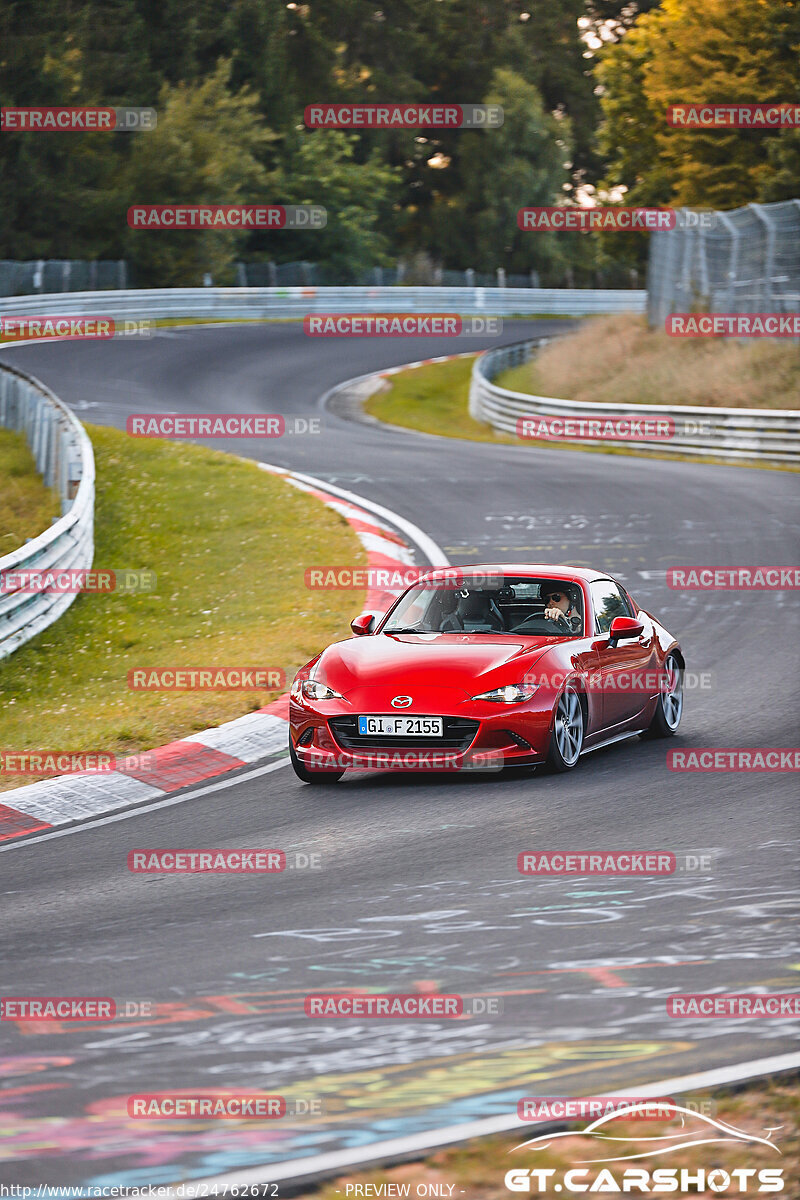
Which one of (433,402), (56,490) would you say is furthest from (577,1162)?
(433,402)

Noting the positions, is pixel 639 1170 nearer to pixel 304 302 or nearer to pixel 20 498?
pixel 20 498

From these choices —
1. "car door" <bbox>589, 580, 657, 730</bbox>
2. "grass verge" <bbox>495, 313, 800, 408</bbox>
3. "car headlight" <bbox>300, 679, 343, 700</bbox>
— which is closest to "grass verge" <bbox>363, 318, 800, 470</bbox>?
"grass verge" <bbox>495, 313, 800, 408</bbox>

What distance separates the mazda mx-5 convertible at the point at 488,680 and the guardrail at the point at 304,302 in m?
35.8

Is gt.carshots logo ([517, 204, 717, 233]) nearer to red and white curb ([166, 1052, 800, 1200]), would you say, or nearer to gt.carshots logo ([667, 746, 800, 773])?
gt.carshots logo ([667, 746, 800, 773])

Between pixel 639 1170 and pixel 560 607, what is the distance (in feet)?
21.0

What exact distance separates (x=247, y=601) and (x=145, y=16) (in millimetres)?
55080

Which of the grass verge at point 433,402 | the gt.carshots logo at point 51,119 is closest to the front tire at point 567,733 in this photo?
the grass verge at point 433,402

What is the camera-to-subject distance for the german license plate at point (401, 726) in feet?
30.3

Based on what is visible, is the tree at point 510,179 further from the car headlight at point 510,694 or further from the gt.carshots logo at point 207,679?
the car headlight at point 510,694

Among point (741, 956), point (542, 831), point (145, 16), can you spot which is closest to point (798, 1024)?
point (741, 956)

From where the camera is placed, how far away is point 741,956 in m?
6.05

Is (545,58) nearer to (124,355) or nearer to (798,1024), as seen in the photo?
(124,355)

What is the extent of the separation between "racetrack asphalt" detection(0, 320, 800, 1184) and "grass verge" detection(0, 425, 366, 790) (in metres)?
2.19

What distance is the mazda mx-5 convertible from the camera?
9281 millimetres
